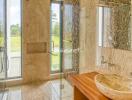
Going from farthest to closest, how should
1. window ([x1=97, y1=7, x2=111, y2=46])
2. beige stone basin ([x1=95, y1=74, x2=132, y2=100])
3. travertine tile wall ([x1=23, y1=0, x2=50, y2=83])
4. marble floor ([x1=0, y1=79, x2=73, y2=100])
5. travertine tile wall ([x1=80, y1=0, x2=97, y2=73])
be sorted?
travertine tile wall ([x1=23, y1=0, x2=50, y2=83]) → marble floor ([x1=0, y1=79, x2=73, y2=100]) → travertine tile wall ([x1=80, y1=0, x2=97, y2=73]) → window ([x1=97, y1=7, x2=111, y2=46]) → beige stone basin ([x1=95, y1=74, x2=132, y2=100])

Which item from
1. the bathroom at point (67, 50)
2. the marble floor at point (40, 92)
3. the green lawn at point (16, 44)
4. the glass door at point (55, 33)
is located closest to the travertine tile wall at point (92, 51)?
the bathroom at point (67, 50)

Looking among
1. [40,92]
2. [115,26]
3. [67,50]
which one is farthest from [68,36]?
[115,26]

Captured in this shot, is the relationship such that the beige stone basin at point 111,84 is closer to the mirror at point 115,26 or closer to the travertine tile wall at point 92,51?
the travertine tile wall at point 92,51

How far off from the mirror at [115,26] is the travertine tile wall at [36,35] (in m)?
2.34

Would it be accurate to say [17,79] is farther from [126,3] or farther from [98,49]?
[126,3]

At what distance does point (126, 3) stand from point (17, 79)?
3.29 m

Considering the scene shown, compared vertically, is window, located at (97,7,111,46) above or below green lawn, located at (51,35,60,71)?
above

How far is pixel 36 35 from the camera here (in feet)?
14.2

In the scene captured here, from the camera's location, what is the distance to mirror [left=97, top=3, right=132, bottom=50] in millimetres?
1782

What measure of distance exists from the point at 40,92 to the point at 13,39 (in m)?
1.54

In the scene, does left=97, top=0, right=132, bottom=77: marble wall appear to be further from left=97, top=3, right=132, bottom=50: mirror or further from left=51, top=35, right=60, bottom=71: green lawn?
left=51, top=35, right=60, bottom=71: green lawn

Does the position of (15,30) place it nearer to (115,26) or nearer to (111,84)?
(115,26)

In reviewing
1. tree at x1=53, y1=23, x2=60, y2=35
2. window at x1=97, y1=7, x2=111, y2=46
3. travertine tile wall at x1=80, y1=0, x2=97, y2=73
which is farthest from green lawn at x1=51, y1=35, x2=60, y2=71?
window at x1=97, y1=7, x2=111, y2=46

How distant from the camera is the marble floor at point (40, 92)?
326cm
